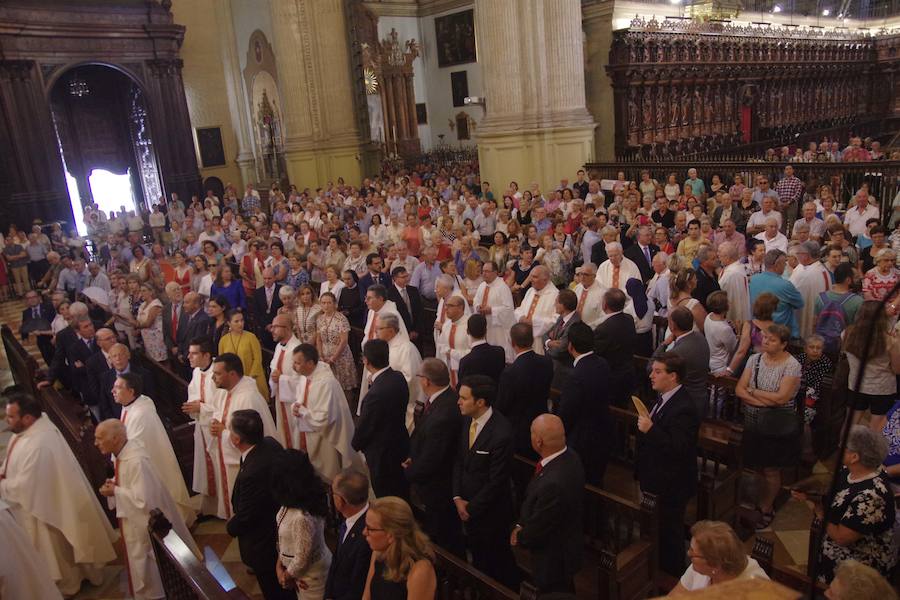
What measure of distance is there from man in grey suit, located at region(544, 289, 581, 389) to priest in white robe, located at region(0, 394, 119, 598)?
4.04 meters

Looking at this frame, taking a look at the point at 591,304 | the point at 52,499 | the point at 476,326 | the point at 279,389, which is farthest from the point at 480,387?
the point at 52,499

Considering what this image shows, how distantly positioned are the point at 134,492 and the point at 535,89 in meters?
14.0

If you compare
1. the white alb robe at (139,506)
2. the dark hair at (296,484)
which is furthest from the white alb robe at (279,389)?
the dark hair at (296,484)

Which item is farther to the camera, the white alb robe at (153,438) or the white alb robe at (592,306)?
the white alb robe at (592,306)

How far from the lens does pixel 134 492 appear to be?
478 cm

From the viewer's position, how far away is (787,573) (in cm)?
343

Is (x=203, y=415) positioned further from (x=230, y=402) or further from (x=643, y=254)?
(x=643, y=254)

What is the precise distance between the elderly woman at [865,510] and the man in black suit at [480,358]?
8.61 ft

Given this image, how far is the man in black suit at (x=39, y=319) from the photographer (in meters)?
10.0

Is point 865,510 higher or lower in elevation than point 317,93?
lower

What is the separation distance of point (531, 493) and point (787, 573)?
4.38ft

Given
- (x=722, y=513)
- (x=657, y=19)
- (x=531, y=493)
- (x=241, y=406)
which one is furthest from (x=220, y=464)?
(x=657, y=19)

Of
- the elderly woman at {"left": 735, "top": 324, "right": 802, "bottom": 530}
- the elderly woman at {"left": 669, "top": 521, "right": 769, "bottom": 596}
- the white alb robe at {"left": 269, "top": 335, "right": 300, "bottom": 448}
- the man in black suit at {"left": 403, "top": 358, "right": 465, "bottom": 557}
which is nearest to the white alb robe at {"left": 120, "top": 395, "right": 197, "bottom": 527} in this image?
the white alb robe at {"left": 269, "top": 335, "right": 300, "bottom": 448}

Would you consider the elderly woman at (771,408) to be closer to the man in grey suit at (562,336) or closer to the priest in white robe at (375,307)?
the man in grey suit at (562,336)
